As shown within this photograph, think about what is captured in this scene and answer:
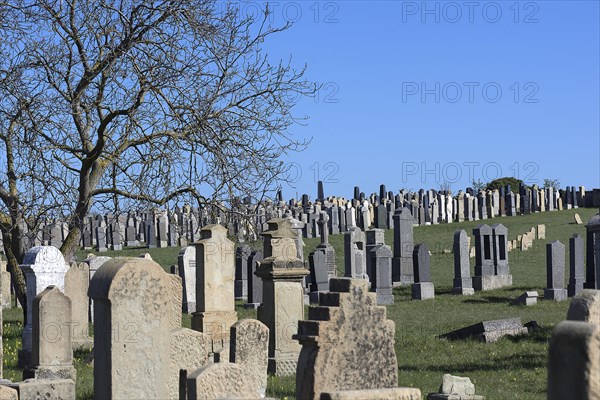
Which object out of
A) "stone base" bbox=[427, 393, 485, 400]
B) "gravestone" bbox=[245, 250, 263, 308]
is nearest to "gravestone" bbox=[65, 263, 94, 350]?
"gravestone" bbox=[245, 250, 263, 308]

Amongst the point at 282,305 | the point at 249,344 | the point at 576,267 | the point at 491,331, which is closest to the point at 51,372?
the point at 249,344

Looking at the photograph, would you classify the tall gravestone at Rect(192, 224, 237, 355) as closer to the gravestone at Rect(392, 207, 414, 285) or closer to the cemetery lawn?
the cemetery lawn

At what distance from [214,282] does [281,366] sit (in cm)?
249

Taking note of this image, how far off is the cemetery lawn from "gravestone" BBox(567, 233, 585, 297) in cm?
110

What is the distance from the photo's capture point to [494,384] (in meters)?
13.0

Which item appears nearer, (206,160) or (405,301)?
(206,160)

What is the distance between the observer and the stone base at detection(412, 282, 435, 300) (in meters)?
25.4

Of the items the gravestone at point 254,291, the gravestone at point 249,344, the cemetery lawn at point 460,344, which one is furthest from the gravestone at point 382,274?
the gravestone at point 249,344

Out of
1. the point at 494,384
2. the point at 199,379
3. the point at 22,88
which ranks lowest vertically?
the point at 494,384

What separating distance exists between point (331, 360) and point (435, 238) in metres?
35.5

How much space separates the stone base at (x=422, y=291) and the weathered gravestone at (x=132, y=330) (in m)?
17.0

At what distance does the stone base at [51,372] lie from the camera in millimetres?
13219

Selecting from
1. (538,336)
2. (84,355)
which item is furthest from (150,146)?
(538,336)

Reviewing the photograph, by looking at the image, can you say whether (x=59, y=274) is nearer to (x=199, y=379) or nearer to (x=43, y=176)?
(x=43, y=176)
